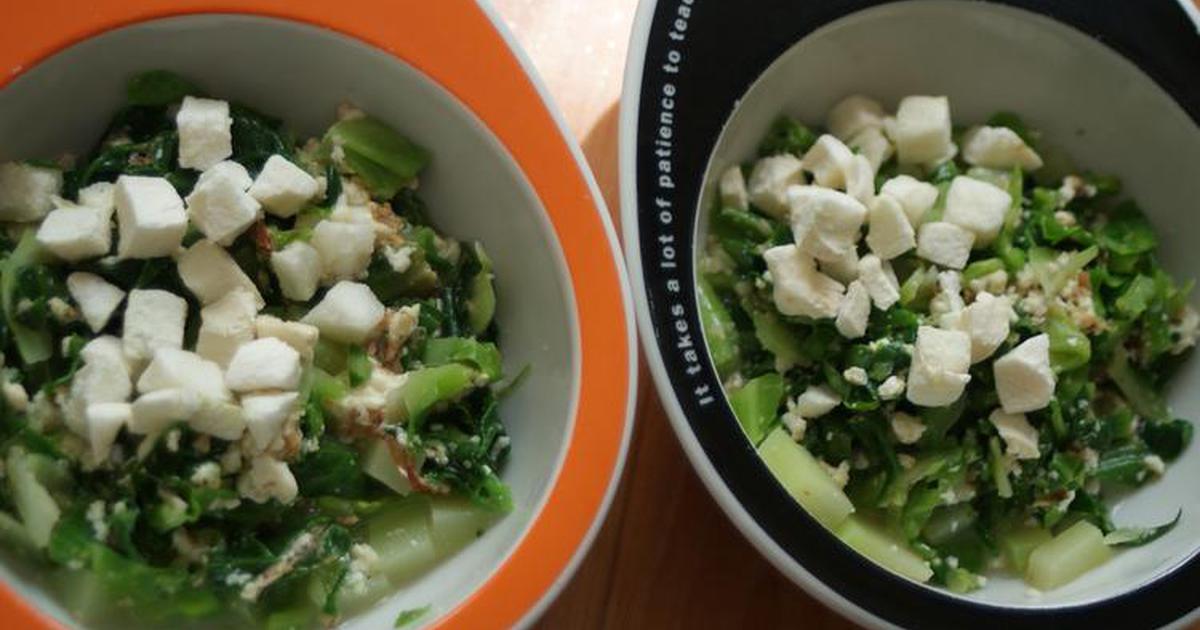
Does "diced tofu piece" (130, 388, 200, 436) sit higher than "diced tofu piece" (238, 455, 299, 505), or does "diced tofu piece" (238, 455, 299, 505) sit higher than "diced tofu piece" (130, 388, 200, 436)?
"diced tofu piece" (130, 388, 200, 436)

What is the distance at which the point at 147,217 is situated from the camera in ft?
3.52

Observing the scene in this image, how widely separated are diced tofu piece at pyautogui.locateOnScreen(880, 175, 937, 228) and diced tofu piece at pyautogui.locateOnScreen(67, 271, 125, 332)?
0.77m

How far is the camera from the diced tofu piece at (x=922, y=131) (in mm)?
1398

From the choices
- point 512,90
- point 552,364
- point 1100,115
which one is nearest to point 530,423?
point 552,364

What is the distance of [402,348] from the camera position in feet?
3.97

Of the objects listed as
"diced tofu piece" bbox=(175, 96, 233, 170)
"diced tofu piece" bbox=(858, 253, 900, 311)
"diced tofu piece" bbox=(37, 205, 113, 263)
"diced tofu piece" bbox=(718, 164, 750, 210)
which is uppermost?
"diced tofu piece" bbox=(175, 96, 233, 170)

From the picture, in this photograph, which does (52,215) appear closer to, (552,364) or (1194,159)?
(552,364)

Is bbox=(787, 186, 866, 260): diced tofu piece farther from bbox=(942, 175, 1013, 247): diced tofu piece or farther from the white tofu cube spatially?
the white tofu cube

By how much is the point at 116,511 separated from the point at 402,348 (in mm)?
295

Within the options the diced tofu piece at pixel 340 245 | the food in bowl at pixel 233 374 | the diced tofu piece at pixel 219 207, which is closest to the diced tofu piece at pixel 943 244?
the food in bowl at pixel 233 374

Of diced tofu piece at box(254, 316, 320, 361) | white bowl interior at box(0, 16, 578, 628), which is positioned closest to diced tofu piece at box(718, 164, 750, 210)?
white bowl interior at box(0, 16, 578, 628)

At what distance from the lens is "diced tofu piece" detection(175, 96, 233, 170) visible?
1152 mm

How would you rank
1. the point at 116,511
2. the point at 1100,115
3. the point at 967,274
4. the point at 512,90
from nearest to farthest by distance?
the point at 116,511
the point at 512,90
the point at 967,274
the point at 1100,115

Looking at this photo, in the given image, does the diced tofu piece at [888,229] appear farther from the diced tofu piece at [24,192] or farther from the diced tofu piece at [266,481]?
the diced tofu piece at [24,192]
